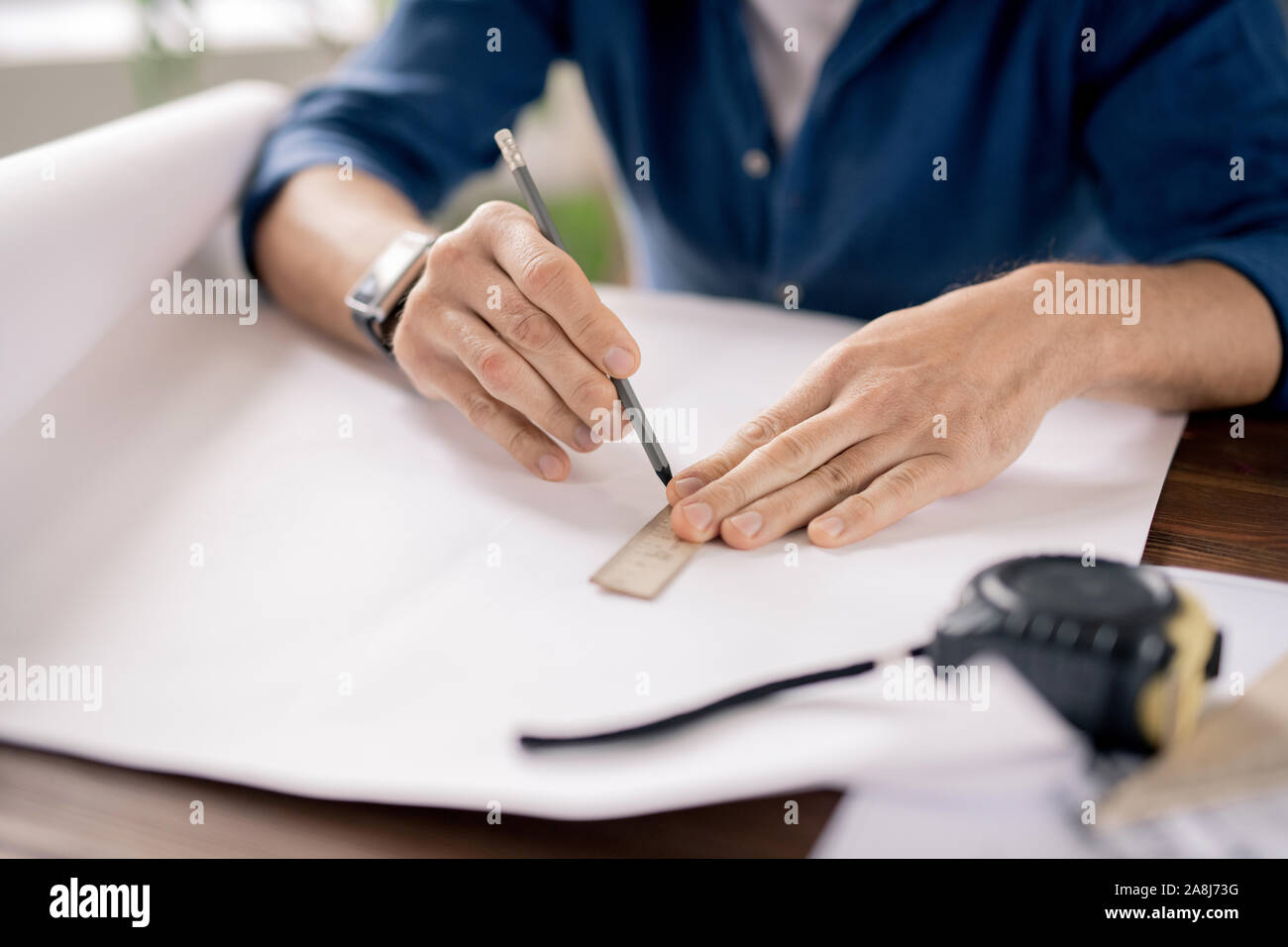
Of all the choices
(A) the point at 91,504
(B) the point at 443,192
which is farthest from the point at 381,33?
(A) the point at 91,504

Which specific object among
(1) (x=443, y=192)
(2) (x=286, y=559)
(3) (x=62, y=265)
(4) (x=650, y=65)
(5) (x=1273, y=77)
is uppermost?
(4) (x=650, y=65)

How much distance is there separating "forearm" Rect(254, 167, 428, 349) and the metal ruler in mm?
436

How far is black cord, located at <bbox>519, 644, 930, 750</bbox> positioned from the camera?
1.78ft

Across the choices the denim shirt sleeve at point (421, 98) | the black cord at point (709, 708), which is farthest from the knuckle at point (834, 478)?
the denim shirt sleeve at point (421, 98)

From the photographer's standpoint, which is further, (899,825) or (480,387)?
(480,387)

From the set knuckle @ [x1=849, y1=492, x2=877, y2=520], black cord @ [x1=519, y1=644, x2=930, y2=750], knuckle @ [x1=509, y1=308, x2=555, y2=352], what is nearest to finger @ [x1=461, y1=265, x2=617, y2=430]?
knuckle @ [x1=509, y1=308, x2=555, y2=352]

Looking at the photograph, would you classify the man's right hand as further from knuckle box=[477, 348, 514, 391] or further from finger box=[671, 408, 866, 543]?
finger box=[671, 408, 866, 543]

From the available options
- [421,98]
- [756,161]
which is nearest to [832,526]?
[756,161]

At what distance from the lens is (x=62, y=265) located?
0.88m

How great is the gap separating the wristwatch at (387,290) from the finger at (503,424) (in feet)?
0.33

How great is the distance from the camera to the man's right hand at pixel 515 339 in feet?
2.66
